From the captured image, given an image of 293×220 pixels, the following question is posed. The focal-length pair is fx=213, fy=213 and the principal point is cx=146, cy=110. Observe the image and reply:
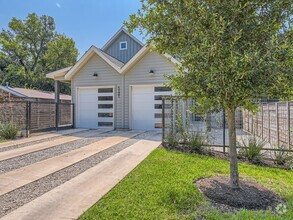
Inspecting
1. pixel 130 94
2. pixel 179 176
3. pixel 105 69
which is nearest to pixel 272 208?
pixel 179 176

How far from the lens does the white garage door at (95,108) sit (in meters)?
11.5

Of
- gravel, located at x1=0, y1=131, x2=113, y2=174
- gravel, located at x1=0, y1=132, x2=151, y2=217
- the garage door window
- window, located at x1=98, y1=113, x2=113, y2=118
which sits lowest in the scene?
gravel, located at x1=0, y1=132, x2=151, y2=217

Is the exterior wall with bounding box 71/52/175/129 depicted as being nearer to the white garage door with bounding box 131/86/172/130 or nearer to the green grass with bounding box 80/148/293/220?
the white garage door with bounding box 131/86/172/130

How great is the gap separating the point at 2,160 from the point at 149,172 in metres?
3.64

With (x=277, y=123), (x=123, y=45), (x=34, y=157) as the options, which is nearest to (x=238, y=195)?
(x=277, y=123)

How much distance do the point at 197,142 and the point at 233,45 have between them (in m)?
3.49

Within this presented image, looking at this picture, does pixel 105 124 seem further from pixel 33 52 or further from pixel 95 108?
pixel 33 52

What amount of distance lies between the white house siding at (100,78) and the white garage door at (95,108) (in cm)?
29

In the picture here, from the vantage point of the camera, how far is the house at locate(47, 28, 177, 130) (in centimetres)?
1064

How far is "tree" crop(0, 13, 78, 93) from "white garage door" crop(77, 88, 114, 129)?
17.5m

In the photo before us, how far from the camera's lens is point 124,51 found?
15.9 m

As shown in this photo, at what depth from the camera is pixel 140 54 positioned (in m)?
10.6

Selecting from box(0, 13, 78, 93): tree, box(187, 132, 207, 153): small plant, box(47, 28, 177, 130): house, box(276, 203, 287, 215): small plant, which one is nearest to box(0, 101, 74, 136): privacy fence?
box(47, 28, 177, 130): house

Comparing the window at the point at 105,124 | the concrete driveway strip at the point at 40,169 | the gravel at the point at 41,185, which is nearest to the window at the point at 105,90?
the window at the point at 105,124
